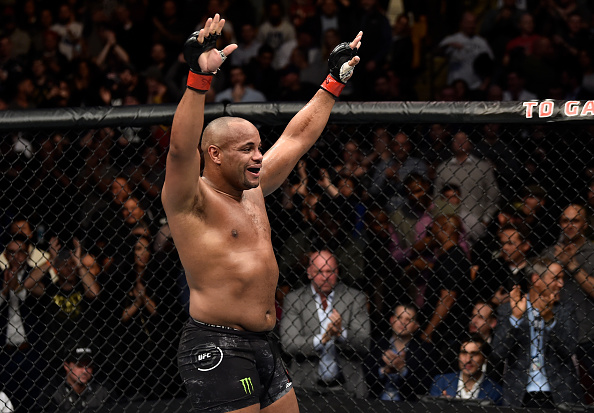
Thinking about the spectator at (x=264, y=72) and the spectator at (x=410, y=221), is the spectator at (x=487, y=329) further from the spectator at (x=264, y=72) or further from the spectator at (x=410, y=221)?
the spectator at (x=264, y=72)

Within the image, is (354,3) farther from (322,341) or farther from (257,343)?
(257,343)

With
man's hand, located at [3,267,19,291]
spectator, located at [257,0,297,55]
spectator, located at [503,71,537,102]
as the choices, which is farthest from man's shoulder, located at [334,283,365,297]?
spectator, located at [257,0,297,55]

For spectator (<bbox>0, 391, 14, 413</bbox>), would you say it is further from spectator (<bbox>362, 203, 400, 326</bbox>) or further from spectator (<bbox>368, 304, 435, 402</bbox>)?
spectator (<bbox>362, 203, 400, 326</bbox>)

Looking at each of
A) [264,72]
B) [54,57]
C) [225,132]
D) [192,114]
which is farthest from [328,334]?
[54,57]

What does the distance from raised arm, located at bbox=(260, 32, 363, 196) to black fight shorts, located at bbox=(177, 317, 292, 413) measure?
62 centimetres

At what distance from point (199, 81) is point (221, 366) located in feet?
3.11

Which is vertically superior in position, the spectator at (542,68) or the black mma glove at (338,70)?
the spectator at (542,68)

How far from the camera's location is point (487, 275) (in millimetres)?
4191

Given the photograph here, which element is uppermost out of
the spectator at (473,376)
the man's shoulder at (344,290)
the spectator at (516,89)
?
the spectator at (516,89)

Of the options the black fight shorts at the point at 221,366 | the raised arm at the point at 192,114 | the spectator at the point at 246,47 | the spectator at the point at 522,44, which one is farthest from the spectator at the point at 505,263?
the spectator at the point at 246,47

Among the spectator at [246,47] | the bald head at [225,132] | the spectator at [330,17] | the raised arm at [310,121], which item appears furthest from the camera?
the spectator at [246,47]

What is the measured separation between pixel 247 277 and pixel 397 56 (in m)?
5.03

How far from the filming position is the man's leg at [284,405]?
271cm

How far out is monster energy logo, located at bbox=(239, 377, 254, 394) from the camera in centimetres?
258
